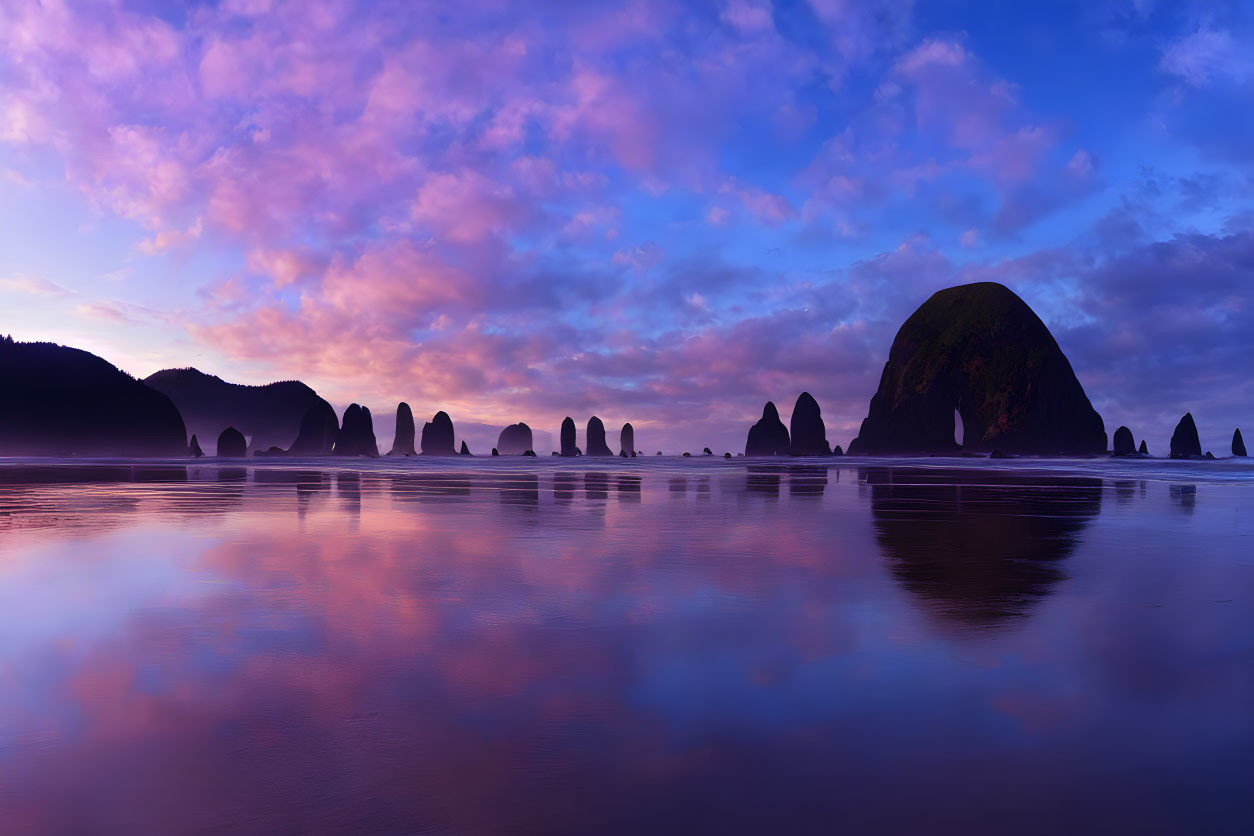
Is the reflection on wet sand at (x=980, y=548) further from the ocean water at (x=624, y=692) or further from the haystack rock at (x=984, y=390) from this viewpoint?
the haystack rock at (x=984, y=390)

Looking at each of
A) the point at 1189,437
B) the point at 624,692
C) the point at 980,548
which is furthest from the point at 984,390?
the point at 624,692

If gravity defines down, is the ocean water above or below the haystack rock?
below

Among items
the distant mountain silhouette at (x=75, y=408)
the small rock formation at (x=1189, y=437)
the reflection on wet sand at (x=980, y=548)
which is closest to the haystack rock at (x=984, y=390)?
the small rock formation at (x=1189, y=437)

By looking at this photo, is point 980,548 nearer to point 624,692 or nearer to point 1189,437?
point 624,692

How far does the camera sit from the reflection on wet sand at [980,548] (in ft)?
23.5

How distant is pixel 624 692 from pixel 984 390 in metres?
189

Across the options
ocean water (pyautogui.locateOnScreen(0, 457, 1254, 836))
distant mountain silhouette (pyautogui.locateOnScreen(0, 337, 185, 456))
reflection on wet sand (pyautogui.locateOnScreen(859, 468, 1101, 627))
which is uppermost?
distant mountain silhouette (pyautogui.locateOnScreen(0, 337, 185, 456))

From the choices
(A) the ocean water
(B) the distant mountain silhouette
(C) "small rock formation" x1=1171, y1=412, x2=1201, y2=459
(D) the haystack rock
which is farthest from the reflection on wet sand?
(C) "small rock formation" x1=1171, y1=412, x2=1201, y2=459

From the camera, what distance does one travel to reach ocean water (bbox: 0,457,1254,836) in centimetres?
300

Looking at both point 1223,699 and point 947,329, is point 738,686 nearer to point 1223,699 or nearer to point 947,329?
point 1223,699

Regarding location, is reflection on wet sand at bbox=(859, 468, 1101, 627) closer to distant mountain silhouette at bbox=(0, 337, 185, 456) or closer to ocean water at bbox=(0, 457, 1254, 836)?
ocean water at bbox=(0, 457, 1254, 836)

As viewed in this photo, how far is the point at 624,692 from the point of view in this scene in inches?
173

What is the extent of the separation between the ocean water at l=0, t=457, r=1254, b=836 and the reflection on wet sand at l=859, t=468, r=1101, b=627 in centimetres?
9

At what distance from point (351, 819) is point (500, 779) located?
2.16 ft
